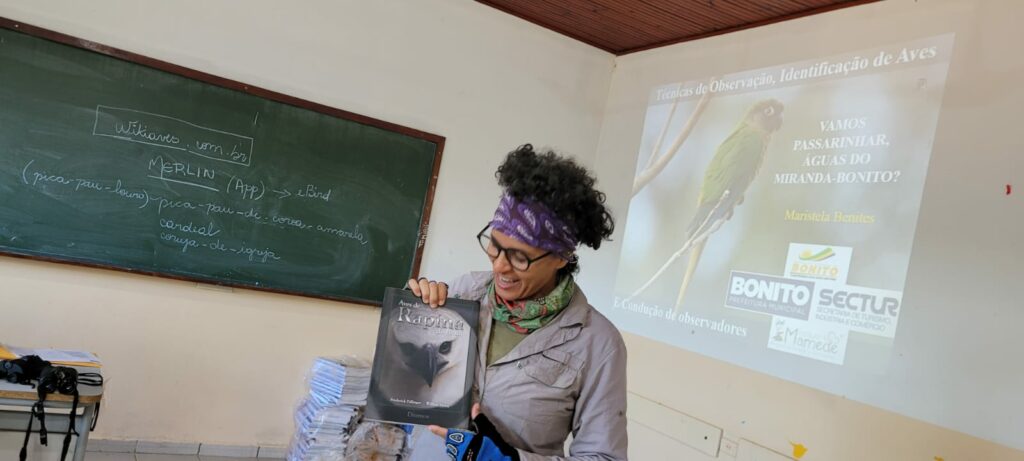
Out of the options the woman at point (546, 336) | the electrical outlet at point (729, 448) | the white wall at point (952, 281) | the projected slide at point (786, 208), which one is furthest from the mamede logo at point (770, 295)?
the woman at point (546, 336)

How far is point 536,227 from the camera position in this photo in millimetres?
1589

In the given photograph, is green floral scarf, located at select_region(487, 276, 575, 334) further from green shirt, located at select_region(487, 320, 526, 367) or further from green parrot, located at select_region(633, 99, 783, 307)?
green parrot, located at select_region(633, 99, 783, 307)

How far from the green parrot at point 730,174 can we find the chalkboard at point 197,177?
156 centimetres

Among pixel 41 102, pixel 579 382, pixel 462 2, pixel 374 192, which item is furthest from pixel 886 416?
pixel 41 102

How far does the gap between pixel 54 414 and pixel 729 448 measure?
2647mm

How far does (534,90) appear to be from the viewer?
4746mm

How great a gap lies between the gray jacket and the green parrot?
222 centimetres

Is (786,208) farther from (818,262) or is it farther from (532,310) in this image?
(532,310)

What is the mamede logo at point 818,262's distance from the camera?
304 centimetres

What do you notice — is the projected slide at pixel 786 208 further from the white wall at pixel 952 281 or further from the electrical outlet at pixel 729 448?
the electrical outlet at pixel 729 448

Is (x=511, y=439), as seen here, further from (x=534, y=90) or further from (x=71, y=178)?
(x=534, y=90)

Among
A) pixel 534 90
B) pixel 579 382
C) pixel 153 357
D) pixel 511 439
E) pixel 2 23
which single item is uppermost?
pixel 534 90

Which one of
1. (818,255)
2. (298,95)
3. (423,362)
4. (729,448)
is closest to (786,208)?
(818,255)

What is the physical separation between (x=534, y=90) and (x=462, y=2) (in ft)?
2.33
